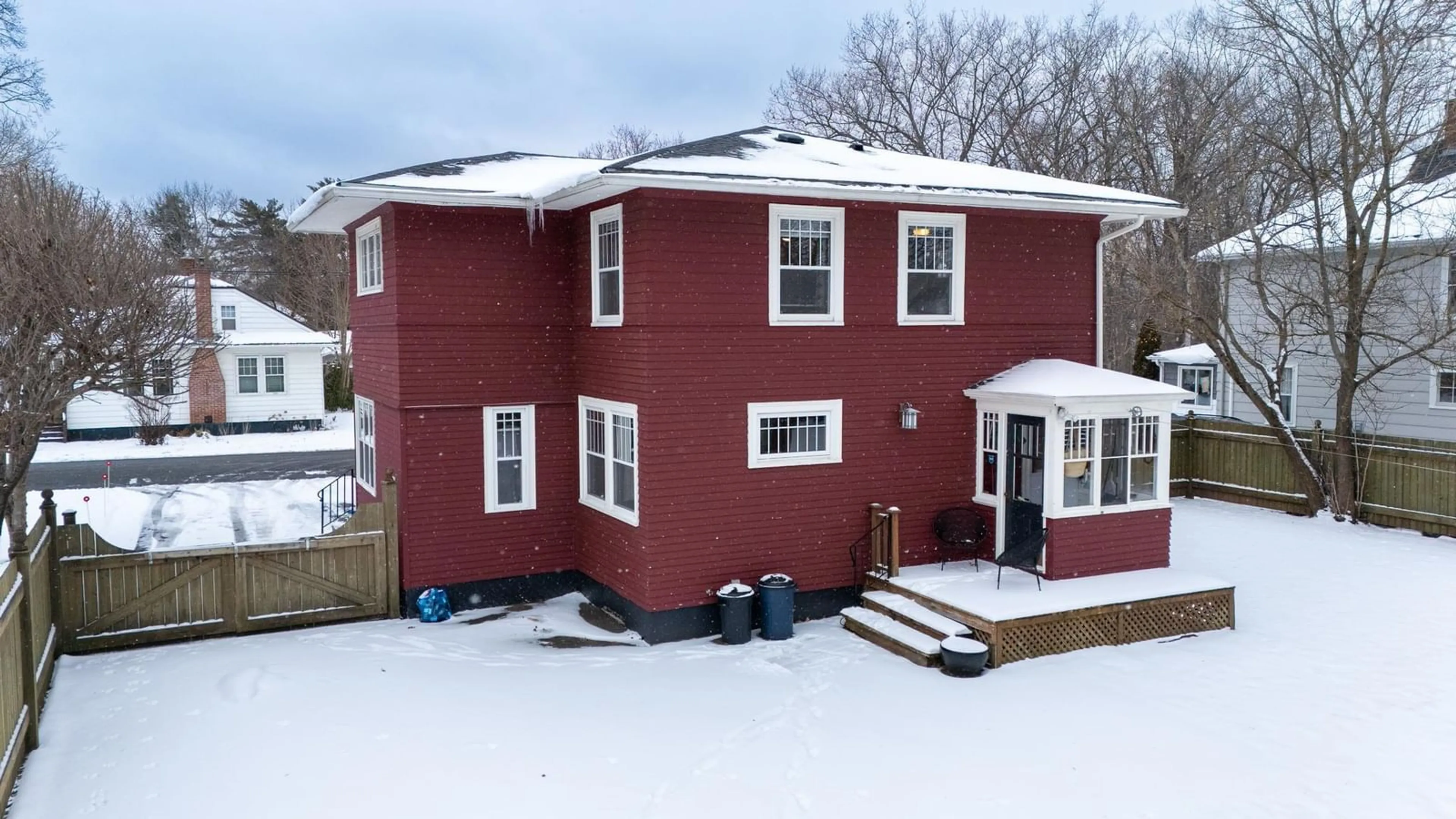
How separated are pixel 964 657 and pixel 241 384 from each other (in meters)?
29.3

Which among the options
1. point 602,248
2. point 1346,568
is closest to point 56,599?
point 602,248

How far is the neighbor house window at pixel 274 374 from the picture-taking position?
32406mm

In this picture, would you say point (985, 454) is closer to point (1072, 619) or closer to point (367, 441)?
point (1072, 619)

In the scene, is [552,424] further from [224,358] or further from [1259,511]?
[224,358]

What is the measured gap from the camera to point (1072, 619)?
10578 mm

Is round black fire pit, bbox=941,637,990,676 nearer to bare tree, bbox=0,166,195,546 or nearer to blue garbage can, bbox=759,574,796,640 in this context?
blue garbage can, bbox=759,574,796,640

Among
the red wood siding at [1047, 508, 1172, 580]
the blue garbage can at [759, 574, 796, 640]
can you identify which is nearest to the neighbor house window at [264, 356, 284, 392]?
the blue garbage can at [759, 574, 796, 640]

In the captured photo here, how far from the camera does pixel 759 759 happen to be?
783 cm

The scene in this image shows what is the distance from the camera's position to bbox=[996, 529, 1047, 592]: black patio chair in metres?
11.2

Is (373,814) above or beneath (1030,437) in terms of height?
beneath

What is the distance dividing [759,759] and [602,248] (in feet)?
22.2

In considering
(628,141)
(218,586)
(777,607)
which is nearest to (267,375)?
(218,586)

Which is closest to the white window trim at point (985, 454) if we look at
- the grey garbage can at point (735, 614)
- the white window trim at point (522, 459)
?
the grey garbage can at point (735, 614)

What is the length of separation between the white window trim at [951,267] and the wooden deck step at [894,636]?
3741mm
